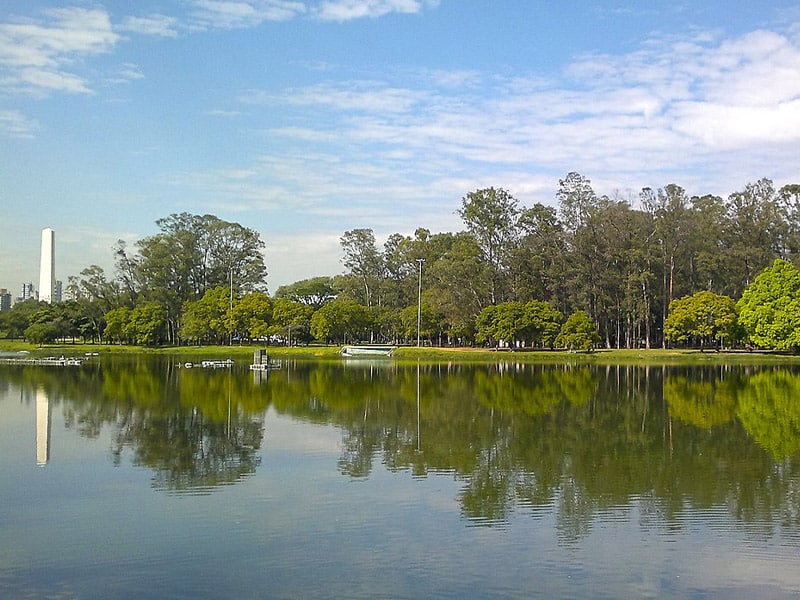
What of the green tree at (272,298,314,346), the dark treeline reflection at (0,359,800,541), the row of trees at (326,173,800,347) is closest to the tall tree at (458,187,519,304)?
the row of trees at (326,173,800,347)

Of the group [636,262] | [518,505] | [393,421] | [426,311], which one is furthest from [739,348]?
[518,505]

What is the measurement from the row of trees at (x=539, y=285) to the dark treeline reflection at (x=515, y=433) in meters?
31.1

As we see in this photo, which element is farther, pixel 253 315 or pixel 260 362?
pixel 253 315

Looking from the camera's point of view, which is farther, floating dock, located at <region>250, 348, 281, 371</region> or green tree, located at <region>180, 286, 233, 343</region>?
green tree, located at <region>180, 286, 233, 343</region>

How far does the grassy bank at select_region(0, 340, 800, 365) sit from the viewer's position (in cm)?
6306

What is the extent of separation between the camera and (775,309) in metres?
65.6

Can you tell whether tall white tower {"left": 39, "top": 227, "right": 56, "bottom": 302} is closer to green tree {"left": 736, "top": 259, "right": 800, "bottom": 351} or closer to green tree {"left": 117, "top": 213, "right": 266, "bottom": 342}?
green tree {"left": 117, "top": 213, "right": 266, "bottom": 342}

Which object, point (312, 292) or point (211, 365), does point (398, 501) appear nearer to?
point (211, 365)

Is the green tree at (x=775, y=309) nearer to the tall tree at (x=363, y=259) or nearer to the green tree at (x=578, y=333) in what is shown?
the green tree at (x=578, y=333)

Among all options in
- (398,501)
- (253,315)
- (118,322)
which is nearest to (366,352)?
(253,315)

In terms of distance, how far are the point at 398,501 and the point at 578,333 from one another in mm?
57728

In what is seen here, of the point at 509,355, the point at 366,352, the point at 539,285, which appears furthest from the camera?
the point at 539,285

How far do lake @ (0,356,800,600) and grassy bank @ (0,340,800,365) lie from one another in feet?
116

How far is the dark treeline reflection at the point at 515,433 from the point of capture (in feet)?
45.7
